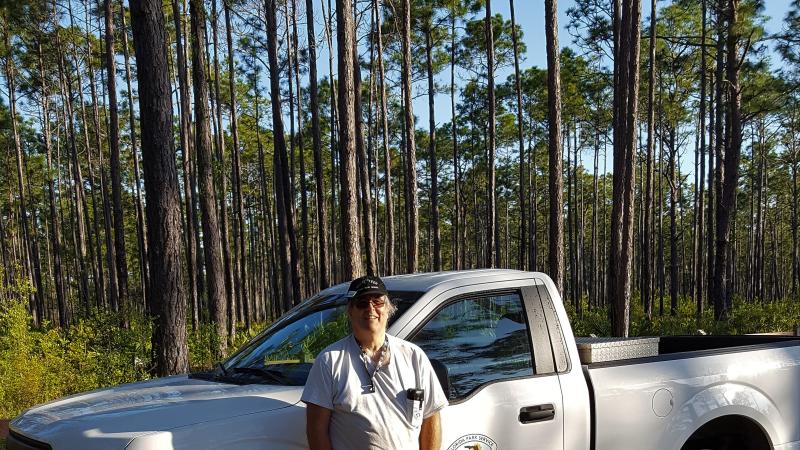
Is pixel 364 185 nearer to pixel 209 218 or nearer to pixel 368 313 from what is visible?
pixel 209 218

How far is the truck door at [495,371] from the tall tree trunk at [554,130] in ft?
37.0

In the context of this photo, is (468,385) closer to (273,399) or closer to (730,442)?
(273,399)

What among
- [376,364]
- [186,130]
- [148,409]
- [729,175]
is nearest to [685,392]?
[376,364]

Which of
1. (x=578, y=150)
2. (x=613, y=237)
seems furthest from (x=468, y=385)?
(x=578, y=150)

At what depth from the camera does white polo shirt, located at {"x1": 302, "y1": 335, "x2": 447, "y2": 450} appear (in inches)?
116

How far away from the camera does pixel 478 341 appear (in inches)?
158

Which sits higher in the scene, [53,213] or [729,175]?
[729,175]

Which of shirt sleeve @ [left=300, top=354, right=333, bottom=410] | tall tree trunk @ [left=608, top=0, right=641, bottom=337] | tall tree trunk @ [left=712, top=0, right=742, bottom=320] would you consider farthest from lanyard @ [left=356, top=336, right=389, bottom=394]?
tall tree trunk @ [left=712, top=0, right=742, bottom=320]

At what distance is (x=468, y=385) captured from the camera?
150 inches

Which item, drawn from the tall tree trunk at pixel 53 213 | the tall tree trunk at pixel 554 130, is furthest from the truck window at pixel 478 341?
the tall tree trunk at pixel 53 213

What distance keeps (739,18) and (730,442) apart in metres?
21.2

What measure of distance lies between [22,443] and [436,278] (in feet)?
7.91

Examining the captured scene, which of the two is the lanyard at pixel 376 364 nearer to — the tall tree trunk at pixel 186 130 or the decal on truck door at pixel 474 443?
the decal on truck door at pixel 474 443

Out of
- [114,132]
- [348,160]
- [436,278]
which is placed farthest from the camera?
[114,132]
